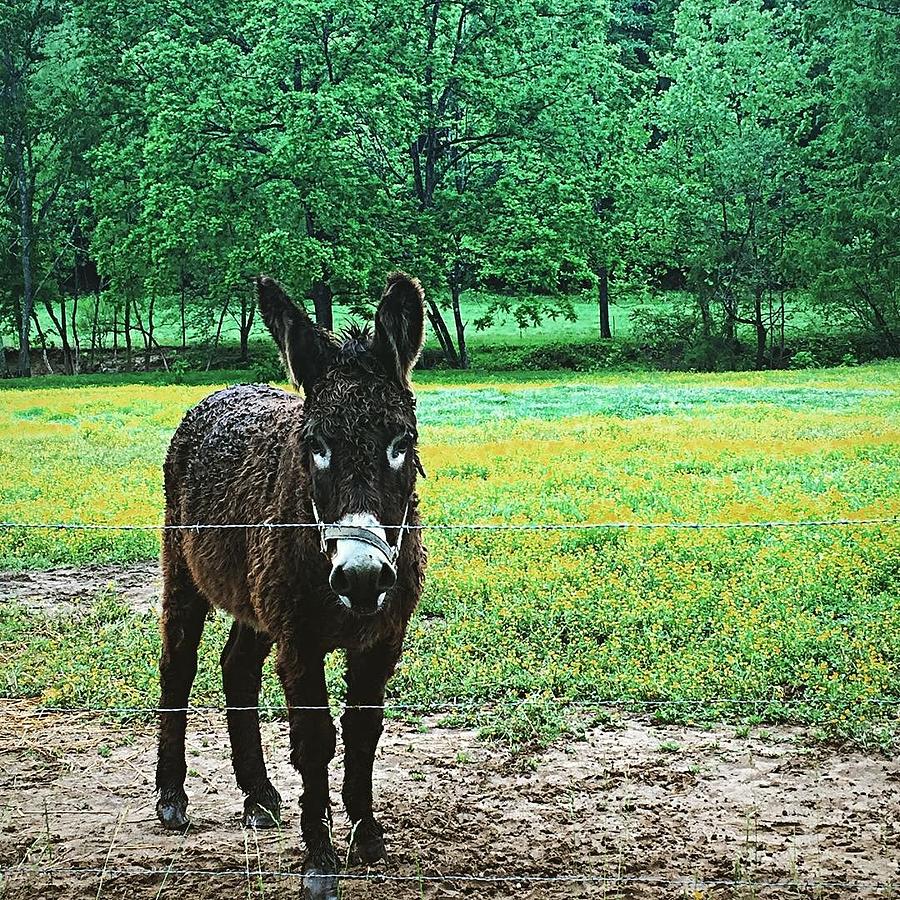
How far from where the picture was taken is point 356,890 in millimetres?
4719

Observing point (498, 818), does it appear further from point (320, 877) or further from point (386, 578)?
point (386, 578)

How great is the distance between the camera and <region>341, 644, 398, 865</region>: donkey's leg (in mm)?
4852

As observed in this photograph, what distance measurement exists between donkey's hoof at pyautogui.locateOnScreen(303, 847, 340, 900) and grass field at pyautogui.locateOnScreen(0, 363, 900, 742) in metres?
2.28

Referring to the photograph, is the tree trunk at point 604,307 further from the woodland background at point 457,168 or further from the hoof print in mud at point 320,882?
the hoof print in mud at point 320,882

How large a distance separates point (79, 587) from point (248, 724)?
550 centimetres

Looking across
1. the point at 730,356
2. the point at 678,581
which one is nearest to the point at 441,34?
the point at 730,356

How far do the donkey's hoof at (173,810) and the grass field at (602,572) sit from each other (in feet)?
5.62

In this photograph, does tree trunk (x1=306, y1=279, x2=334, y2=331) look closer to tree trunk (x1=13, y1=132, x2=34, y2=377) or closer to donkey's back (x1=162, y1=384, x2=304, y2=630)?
tree trunk (x1=13, y1=132, x2=34, y2=377)

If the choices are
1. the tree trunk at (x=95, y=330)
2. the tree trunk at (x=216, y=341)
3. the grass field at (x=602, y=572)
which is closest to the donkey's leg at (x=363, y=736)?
the grass field at (x=602, y=572)

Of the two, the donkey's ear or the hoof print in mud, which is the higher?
the donkey's ear

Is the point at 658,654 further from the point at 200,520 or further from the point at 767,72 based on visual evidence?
the point at 767,72

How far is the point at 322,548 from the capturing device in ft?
14.4

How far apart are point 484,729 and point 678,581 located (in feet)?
11.7

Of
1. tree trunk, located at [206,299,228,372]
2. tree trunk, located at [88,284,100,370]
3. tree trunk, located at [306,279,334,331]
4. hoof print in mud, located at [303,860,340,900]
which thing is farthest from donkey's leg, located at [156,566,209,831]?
tree trunk, located at [88,284,100,370]
